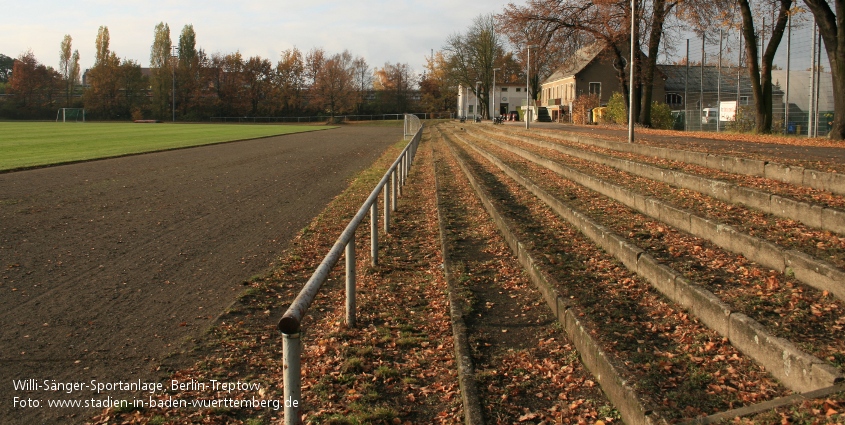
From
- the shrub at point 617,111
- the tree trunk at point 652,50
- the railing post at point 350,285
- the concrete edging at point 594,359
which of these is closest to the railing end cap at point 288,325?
the concrete edging at point 594,359

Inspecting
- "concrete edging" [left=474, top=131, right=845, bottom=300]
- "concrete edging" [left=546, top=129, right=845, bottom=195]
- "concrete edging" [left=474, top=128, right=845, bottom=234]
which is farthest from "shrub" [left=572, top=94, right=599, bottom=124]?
"concrete edging" [left=474, top=131, right=845, bottom=300]

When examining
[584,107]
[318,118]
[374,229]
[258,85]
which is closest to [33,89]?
[258,85]

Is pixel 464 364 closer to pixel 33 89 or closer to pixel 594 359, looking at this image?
pixel 594 359

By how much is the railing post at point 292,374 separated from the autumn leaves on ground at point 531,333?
1.04 meters

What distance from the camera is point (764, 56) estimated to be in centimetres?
2473

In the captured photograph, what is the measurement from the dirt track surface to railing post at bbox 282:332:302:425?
72.6 inches

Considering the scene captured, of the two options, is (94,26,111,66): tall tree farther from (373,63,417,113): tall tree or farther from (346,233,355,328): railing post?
(346,233,355,328): railing post

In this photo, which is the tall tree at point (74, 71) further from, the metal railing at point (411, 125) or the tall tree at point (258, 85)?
the metal railing at point (411, 125)

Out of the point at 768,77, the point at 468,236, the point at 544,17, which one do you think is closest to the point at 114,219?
the point at 468,236

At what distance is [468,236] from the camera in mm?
9219

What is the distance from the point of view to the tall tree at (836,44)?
1728 cm

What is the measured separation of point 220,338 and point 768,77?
24.9 meters

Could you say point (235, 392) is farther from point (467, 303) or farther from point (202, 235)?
point (202, 235)

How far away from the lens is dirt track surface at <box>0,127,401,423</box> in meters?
4.93
